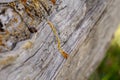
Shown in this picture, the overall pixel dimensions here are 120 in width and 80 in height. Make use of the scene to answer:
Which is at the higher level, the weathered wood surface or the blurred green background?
the weathered wood surface

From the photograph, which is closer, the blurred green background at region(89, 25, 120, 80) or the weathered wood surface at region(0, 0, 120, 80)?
the weathered wood surface at region(0, 0, 120, 80)

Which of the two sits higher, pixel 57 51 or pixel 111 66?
pixel 57 51

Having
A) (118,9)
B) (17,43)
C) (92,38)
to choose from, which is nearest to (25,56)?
(17,43)

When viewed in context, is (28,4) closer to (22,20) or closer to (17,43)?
(22,20)

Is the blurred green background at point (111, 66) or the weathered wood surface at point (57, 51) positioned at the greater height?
the weathered wood surface at point (57, 51)

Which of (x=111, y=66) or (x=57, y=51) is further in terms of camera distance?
(x=111, y=66)
